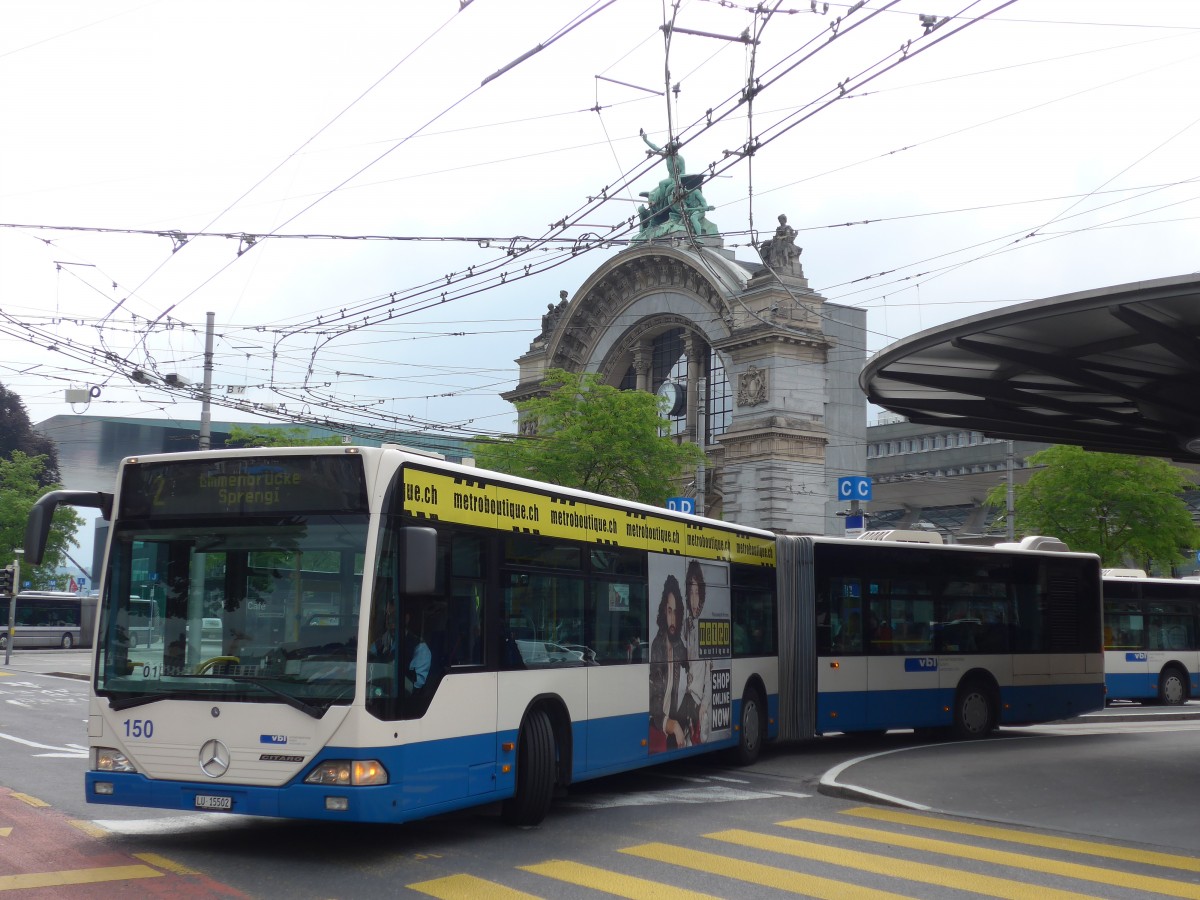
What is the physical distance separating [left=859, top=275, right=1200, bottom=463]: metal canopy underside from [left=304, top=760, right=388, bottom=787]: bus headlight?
8216 millimetres

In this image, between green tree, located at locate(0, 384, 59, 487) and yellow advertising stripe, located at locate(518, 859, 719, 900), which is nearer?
yellow advertising stripe, located at locate(518, 859, 719, 900)

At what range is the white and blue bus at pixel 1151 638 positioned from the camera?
90.1 ft

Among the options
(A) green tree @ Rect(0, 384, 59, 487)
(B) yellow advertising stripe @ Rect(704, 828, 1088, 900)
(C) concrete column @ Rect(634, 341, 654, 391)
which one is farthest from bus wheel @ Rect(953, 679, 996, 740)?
(A) green tree @ Rect(0, 384, 59, 487)

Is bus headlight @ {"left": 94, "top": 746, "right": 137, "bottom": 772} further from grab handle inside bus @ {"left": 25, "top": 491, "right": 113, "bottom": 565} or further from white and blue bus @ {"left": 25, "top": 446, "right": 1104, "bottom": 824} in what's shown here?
grab handle inside bus @ {"left": 25, "top": 491, "right": 113, "bottom": 565}

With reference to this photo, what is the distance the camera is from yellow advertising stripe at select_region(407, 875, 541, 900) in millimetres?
7734

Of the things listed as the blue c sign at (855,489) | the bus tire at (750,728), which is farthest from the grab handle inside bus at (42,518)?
the blue c sign at (855,489)

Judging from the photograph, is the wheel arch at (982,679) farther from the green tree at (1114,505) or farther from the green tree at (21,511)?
the green tree at (21,511)

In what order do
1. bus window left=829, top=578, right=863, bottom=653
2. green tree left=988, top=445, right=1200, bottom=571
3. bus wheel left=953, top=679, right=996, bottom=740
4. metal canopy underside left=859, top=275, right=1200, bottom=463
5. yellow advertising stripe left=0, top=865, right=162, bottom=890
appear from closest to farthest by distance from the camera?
yellow advertising stripe left=0, top=865, right=162, bottom=890
metal canopy underside left=859, top=275, right=1200, bottom=463
bus window left=829, top=578, right=863, bottom=653
bus wheel left=953, top=679, right=996, bottom=740
green tree left=988, top=445, right=1200, bottom=571

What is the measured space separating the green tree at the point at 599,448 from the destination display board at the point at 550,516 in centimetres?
2444

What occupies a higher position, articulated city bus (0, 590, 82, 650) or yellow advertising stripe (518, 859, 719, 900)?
articulated city bus (0, 590, 82, 650)

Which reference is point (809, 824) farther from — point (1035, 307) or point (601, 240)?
point (601, 240)

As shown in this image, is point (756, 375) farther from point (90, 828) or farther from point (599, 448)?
point (90, 828)

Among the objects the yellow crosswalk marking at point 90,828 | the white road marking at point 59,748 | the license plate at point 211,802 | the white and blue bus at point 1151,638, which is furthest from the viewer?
the white and blue bus at point 1151,638

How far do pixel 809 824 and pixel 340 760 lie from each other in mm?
4341
